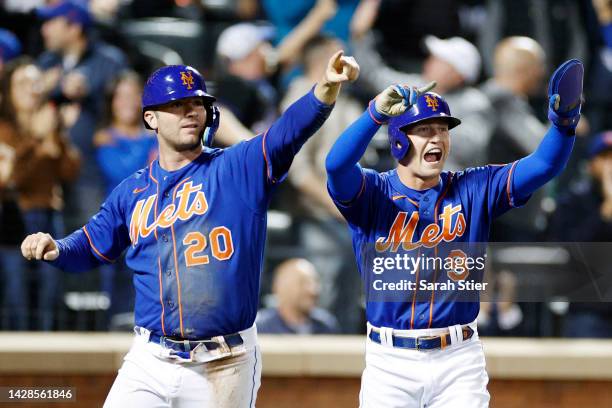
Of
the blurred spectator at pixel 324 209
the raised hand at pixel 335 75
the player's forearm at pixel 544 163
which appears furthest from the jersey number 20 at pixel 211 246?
the blurred spectator at pixel 324 209

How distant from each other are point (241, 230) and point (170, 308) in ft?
1.33

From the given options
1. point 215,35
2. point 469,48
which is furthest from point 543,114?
point 215,35

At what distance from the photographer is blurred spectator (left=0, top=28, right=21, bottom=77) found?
7301 millimetres

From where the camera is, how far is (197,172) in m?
4.35

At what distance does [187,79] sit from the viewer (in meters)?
4.33

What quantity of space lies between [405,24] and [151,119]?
11.4 ft

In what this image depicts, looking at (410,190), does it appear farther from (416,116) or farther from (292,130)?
(292,130)

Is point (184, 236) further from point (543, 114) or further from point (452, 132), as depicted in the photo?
point (543, 114)

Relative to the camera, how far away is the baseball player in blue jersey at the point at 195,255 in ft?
13.7

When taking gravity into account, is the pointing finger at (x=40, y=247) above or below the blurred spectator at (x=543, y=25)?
below

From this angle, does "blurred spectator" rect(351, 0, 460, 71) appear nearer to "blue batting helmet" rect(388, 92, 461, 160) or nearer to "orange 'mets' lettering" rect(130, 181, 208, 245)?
"blue batting helmet" rect(388, 92, 461, 160)

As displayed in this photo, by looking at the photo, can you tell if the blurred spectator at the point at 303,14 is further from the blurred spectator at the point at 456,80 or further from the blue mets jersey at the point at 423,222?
the blue mets jersey at the point at 423,222

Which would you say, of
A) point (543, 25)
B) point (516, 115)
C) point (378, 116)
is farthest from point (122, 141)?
point (378, 116)

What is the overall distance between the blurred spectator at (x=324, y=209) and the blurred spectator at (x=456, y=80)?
0.77 feet
